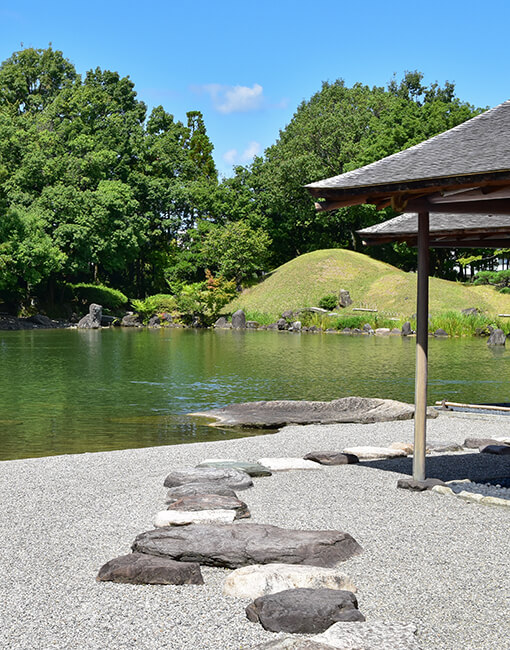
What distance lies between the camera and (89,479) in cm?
852

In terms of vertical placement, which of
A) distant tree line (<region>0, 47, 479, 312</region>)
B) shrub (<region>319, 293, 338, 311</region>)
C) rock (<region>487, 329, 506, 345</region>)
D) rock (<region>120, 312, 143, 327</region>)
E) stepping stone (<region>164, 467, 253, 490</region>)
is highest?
distant tree line (<region>0, 47, 479, 312</region>)

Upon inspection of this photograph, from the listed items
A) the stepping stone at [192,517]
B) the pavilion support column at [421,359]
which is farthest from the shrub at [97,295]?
the stepping stone at [192,517]

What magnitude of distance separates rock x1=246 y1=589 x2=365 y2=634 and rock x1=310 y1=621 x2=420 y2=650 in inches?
5.2

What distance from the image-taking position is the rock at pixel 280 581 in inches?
185

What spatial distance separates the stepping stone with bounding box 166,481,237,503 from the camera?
714 cm

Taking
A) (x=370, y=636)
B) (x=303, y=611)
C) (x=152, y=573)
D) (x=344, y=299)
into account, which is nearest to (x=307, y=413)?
(x=152, y=573)

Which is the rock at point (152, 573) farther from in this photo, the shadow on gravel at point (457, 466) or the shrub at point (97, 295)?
the shrub at point (97, 295)

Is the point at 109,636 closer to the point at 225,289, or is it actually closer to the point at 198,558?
the point at 198,558

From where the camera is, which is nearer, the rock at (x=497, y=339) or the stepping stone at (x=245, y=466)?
the stepping stone at (x=245, y=466)

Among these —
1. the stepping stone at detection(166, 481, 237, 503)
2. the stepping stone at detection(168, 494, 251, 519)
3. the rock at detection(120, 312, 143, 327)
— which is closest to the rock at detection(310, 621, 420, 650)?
the stepping stone at detection(168, 494, 251, 519)

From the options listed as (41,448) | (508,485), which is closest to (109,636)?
(508,485)

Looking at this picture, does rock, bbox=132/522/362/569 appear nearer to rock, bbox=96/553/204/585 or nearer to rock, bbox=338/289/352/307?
rock, bbox=96/553/204/585

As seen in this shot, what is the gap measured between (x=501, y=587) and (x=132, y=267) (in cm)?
5948

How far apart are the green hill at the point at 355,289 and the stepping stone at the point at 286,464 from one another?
38.9 m
